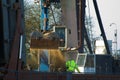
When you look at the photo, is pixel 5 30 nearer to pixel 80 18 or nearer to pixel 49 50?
pixel 49 50

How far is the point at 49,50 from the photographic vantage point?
16.9 m

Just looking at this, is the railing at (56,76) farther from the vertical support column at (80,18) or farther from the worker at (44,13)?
the vertical support column at (80,18)

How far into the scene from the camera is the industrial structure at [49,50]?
11.5 m

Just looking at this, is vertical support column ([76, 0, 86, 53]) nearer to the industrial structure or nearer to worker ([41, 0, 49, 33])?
the industrial structure

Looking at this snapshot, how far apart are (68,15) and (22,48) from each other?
17.8 metres

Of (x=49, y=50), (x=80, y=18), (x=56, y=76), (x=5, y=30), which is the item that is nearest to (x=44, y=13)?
(x=80, y=18)

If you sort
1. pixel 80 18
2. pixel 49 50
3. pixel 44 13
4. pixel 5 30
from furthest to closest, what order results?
pixel 80 18 → pixel 44 13 → pixel 49 50 → pixel 5 30

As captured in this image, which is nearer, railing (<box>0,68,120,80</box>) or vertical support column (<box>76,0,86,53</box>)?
railing (<box>0,68,120,80</box>)

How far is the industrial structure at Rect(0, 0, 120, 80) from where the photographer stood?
454 inches

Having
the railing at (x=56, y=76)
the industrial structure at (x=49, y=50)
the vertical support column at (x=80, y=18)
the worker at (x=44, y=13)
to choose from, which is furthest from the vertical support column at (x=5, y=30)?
the vertical support column at (x=80, y=18)

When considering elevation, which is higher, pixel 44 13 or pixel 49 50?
pixel 44 13

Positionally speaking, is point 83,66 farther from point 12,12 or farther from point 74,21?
point 12,12

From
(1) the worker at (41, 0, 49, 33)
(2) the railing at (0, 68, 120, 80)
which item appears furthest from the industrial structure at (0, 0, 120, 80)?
(1) the worker at (41, 0, 49, 33)

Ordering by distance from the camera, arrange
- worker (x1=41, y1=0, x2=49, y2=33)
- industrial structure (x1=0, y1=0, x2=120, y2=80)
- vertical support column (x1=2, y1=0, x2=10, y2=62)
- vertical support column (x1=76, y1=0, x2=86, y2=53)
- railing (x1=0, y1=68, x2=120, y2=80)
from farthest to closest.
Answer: vertical support column (x1=76, y1=0, x2=86, y2=53) < worker (x1=41, y1=0, x2=49, y2=33) < vertical support column (x1=2, y1=0, x2=10, y2=62) < industrial structure (x1=0, y1=0, x2=120, y2=80) < railing (x1=0, y1=68, x2=120, y2=80)
